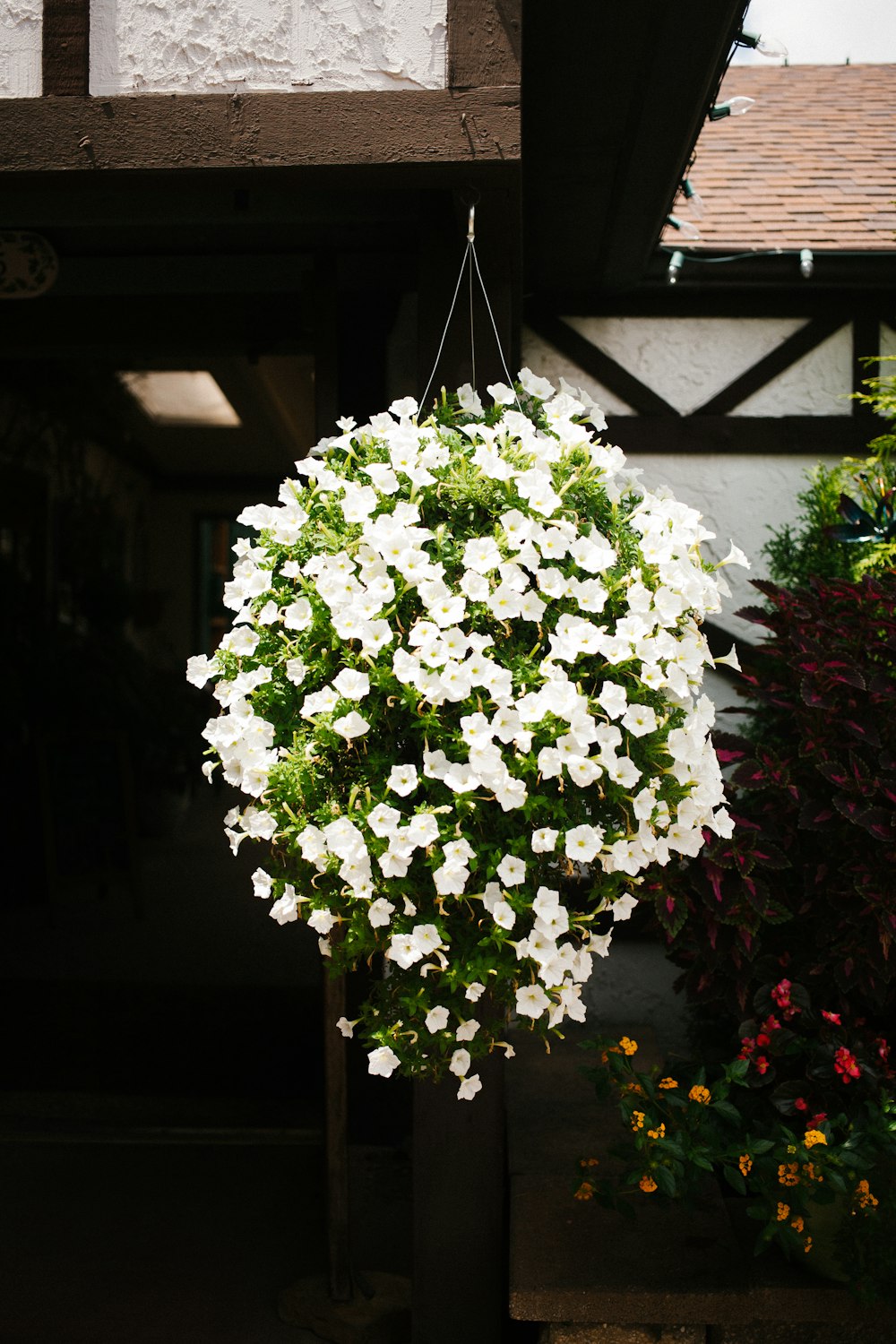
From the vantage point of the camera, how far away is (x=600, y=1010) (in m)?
3.64

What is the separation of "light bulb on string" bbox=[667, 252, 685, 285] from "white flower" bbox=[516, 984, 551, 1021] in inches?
107

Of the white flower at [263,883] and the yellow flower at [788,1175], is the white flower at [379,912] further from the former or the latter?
the yellow flower at [788,1175]

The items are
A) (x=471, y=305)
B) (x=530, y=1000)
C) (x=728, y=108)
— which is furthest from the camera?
(x=728, y=108)

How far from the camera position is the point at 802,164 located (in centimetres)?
473

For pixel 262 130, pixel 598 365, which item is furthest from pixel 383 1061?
pixel 598 365

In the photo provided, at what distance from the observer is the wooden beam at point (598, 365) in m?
3.82

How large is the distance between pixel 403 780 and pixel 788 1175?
4.13ft

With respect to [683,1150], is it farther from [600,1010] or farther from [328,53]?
[328,53]

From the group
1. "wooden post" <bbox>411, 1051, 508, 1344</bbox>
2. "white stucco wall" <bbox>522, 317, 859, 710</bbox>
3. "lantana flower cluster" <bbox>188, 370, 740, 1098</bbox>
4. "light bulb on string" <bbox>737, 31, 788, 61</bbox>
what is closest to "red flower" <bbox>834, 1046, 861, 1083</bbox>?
"wooden post" <bbox>411, 1051, 508, 1344</bbox>

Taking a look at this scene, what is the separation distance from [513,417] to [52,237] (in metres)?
1.85

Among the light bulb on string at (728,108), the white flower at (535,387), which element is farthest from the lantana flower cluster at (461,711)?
the light bulb on string at (728,108)

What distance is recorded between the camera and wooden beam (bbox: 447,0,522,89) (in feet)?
6.75

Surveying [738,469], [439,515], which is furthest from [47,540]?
[439,515]

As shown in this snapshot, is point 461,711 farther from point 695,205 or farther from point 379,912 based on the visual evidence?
point 695,205
